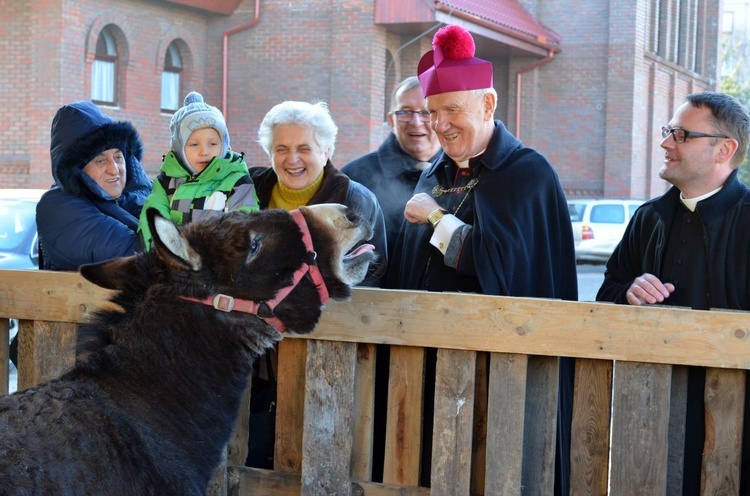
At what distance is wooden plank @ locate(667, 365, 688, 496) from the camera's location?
3.62m

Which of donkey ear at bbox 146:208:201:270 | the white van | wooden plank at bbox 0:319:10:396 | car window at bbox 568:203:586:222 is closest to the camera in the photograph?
donkey ear at bbox 146:208:201:270

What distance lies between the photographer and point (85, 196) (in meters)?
4.58

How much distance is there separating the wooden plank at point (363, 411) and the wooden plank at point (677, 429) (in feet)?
4.14

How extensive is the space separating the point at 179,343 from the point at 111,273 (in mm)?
367

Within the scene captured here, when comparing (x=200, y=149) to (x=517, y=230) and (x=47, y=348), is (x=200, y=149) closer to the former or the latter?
(x=47, y=348)

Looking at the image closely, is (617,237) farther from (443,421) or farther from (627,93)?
(443,421)

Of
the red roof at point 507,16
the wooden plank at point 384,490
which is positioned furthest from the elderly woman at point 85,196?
the red roof at point 507,16

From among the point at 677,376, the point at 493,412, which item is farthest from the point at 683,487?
the point at 493,412

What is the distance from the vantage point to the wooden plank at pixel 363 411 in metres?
3.93

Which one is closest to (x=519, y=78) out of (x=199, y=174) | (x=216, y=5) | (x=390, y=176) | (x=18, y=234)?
(x=216, y=5)

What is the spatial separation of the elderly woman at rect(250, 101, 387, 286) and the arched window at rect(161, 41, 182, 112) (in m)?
18.9

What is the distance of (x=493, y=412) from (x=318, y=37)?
2059cm

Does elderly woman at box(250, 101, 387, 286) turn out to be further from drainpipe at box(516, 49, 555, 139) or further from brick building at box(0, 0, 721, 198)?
drainpipe at box(516, 49, 555, 139)

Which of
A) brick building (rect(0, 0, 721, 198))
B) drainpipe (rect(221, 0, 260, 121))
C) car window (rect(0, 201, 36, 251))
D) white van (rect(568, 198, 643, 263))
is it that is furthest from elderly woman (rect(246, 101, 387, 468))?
white van (rect(568, 198, 643, 263))
